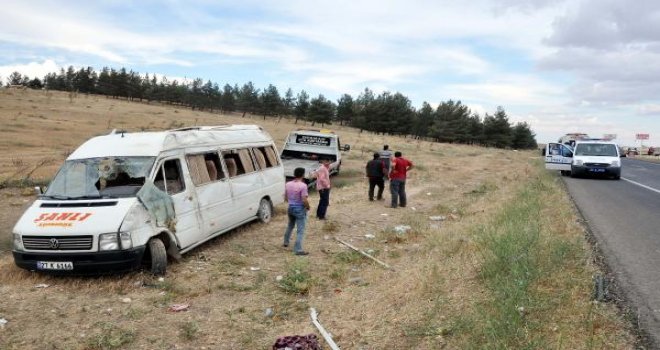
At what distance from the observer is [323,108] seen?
83.8 metres

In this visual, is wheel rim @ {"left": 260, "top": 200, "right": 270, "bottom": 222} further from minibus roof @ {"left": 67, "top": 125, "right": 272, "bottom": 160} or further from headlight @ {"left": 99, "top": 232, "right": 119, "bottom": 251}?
headlight @ {"left": 99, "top": 232, "right": 119, "bottom": 251}

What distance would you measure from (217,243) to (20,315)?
13.0 feet

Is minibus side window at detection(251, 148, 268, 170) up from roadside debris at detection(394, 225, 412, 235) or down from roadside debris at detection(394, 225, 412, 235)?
up

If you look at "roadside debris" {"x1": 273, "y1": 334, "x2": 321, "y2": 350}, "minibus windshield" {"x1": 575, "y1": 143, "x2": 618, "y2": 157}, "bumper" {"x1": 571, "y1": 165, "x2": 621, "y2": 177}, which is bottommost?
"roadside debris" {"x1": 273, "y1": 334, "x2": 321, "y2": 350}

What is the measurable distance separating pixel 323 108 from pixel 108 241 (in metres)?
78.1

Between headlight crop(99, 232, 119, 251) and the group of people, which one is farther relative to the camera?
the group of people

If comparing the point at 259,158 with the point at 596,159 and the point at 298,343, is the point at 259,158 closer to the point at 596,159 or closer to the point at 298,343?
the point at 298,343

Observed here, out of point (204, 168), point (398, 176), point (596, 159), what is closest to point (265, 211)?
point (204, 168)

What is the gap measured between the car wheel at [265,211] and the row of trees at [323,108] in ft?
234

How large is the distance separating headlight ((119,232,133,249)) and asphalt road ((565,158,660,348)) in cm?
618

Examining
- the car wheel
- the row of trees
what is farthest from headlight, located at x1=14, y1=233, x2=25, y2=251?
the row of trees

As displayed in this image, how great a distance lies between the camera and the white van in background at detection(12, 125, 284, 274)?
22.1ft

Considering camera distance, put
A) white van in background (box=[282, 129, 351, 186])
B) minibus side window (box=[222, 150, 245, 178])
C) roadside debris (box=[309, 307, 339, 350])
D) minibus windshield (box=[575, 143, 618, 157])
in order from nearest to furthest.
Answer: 1. roadside debris (box=[309, 307, 339, 350])
2. minibus side window (box=[222, 150, 245, 178])
3. white van in background (box=[282, 129, 351, 186])
4. minibus windshield (box=[575, 143, 618, 157])

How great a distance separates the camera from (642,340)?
14.1ft
